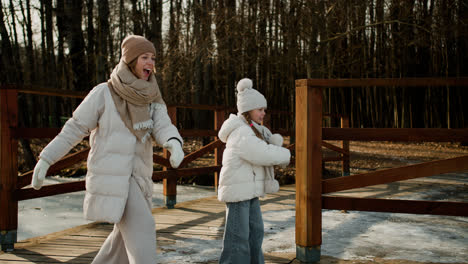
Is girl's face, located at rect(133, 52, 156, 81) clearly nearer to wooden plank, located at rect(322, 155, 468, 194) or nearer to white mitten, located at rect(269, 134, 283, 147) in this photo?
white mitten, located at rect(269, 134, 283, 147)

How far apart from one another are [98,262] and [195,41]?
11.4 metres

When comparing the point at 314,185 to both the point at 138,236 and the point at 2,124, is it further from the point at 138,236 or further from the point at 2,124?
the point at 2,124

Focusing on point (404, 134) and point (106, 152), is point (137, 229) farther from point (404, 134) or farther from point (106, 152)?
point (404, 134)

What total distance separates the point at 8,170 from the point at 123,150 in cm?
175

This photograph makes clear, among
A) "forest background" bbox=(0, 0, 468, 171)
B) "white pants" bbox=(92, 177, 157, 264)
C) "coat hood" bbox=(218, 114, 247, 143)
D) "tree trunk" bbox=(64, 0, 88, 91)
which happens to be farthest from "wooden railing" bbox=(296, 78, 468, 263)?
"tree trunk" bbox=(64, 0, 88, 91)

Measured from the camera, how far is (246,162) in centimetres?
281

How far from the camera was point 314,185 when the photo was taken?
3.14 m

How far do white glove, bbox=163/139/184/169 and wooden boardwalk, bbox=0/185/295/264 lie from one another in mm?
1268

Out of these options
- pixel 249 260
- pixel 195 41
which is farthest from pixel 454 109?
pixel 249 260

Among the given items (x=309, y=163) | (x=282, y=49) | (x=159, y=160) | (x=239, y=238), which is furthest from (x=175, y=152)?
(x=282, y=49)

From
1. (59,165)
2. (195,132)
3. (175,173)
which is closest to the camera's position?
(59,165)

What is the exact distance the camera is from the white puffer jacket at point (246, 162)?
8.95ft

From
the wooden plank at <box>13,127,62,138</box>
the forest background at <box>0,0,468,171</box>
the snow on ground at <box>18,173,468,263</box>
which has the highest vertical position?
the forest background at <box>0,0,468,171</box>

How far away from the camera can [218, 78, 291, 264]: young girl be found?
2738 millimetres
